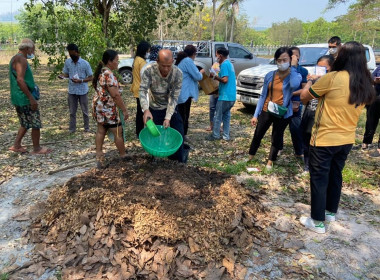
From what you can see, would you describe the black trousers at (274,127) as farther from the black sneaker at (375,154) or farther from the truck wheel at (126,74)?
the truck wheel at (126,74)

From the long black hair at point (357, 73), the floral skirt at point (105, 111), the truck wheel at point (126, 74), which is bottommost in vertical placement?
the floral skirt at point (105, 111)

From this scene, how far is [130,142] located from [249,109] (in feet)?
14.3

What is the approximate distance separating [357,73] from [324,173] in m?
1.02

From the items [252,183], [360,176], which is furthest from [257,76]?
[252,183]

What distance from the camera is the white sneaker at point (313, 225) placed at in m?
3.31

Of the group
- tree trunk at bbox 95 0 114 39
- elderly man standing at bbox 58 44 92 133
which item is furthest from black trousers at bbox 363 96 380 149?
tree trunk at bbox 95 0 114 39

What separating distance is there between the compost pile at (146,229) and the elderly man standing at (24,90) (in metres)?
2.03

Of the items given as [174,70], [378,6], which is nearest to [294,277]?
[174,70]

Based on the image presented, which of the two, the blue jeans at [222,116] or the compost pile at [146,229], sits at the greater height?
the blue jeans at [222,116]

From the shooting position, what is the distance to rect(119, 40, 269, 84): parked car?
37.7 ft

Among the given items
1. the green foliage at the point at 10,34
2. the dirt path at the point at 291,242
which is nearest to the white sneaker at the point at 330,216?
the dirt path at the point at 291,242

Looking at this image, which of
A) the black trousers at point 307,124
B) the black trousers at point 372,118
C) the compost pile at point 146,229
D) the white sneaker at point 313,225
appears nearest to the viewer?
the compost pile at point 146,229

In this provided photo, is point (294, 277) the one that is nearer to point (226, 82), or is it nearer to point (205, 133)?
point (226, 82)

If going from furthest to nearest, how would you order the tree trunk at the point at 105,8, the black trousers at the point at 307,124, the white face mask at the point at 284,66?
the tree trunk at the point at 105,8 < the black trousers at the point at 307,124 < the white face mask at the point at 284,66
